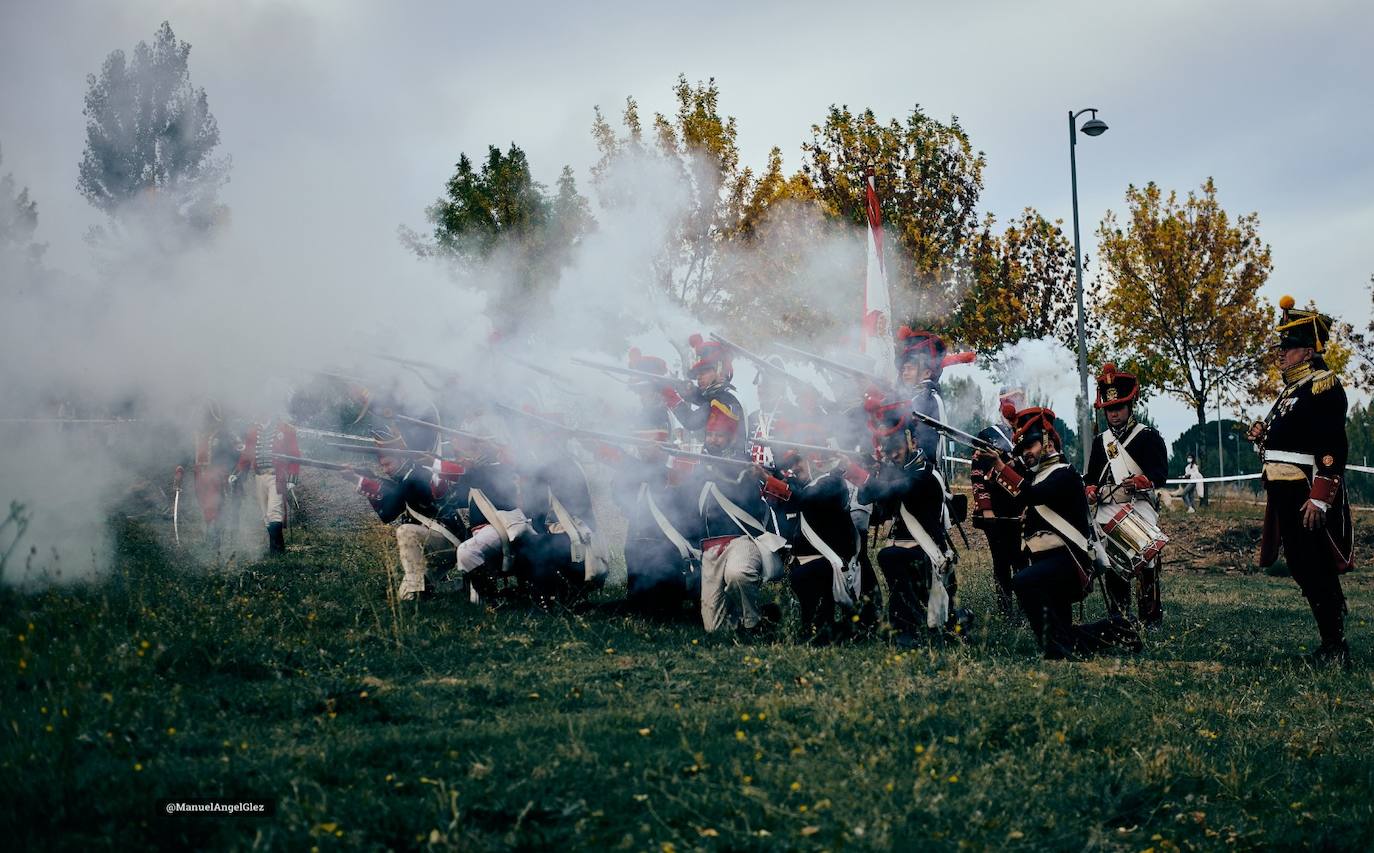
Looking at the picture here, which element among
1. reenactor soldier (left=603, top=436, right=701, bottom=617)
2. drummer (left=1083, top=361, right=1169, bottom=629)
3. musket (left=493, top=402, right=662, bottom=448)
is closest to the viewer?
musket (left=493, top=402, right=662, bottom=448)

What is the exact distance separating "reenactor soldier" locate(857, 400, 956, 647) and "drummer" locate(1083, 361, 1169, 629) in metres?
1.71

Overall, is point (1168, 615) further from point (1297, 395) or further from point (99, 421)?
point (99, 421)

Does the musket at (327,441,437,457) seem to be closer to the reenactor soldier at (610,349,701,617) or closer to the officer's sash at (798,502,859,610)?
the reenactor soldier at (610,349,701,617)

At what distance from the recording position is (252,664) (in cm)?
613

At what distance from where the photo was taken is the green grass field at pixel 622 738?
423 centimetres

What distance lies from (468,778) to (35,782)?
1.61m

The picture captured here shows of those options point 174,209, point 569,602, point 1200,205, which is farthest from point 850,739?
point 1200,205

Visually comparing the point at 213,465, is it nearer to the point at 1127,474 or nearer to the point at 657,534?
the point at 657,534

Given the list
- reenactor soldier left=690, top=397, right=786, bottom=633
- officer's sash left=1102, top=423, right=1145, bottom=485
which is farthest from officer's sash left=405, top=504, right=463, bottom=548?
officer's sash left=1102, top=423, right=1145, bottom=485

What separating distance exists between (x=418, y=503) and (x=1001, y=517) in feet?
18.0

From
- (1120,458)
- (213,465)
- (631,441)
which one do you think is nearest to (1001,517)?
(1120,458)

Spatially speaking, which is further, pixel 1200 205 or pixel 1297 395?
pixel 1200 205

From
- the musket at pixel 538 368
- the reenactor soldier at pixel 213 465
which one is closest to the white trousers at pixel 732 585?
the musket at pixel 538 368

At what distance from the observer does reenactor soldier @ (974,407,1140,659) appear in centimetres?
807
